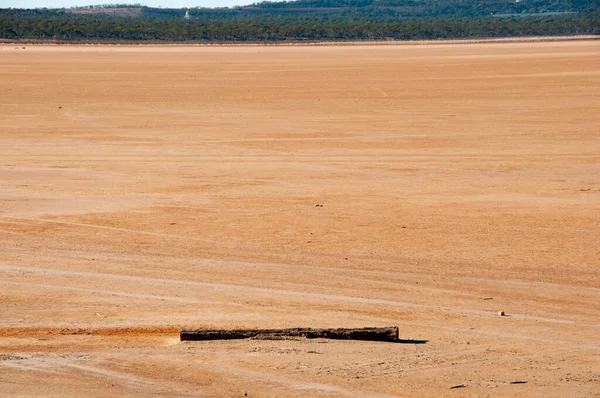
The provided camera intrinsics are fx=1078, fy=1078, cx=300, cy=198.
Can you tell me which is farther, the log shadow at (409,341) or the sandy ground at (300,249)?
the log shadow at (409,341)

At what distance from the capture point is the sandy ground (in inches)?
269

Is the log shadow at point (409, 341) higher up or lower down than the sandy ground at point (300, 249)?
higher up

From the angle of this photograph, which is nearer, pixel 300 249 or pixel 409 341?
pixel 409 341

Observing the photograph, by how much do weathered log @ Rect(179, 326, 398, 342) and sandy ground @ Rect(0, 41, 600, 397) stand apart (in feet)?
0.37

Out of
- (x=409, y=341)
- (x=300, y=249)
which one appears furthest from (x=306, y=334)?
(x=300, y=249)

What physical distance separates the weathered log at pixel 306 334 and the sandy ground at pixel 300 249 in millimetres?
114

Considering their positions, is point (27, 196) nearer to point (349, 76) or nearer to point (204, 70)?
point (349, 76)

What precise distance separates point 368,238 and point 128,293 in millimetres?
3214

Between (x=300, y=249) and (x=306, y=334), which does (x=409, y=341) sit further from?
(x=300, y=249)

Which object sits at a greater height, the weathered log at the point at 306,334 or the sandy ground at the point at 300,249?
the weathered log at the point at 306,334

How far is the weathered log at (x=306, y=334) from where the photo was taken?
738cm

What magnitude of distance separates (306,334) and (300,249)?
3.27 metres

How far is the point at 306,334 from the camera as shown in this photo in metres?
7.41

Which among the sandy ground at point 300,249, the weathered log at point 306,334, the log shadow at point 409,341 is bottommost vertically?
the sandy ground at point 300,249
